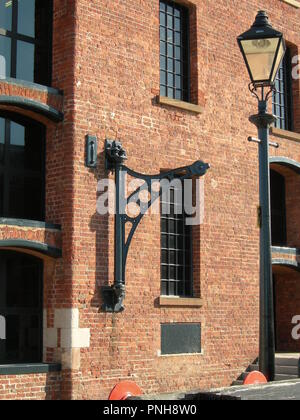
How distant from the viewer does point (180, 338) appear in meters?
13.8

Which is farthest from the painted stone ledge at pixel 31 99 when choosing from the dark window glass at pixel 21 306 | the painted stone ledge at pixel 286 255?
the painted stone ledge at pixel 286 255

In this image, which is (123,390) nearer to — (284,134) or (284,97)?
(284,134)

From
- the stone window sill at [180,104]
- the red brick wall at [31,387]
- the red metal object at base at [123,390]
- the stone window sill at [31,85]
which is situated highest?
the stone window sill at [180,104]

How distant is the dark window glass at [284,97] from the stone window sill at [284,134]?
0.42 m

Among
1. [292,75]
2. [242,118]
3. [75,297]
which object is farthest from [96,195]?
[292,75]

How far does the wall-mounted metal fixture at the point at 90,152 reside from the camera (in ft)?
41.3

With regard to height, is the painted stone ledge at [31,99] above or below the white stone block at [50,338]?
above

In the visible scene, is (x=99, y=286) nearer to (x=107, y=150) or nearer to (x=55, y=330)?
(x=55, y=330)

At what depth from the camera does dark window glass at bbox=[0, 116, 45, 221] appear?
40.3ft

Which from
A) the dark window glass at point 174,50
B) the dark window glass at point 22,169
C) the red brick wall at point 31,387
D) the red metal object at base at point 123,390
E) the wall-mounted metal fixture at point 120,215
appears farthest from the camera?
the dark window glass at point 174,50

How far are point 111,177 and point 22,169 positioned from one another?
5.02 ft

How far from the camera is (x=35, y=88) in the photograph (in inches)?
484

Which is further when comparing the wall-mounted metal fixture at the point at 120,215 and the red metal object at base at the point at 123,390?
the wall-mounted metal fixture at the point at 120,215

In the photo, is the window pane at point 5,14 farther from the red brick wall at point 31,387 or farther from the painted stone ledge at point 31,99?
the red brick wall at point 31,387
